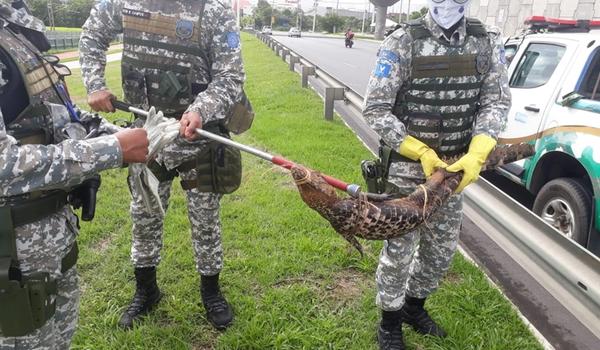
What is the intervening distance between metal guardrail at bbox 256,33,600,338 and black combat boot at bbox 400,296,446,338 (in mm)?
625

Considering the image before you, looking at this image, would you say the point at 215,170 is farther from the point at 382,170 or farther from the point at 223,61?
the point at 382,170

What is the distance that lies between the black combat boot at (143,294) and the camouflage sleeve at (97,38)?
1.13m

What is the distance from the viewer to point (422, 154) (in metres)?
2.37

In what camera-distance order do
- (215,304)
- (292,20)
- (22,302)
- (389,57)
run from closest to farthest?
(22,302) → (389,57) → (215,304) → (292,20)

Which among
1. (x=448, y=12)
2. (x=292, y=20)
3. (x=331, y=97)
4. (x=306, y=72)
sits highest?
(x=292, y=20)

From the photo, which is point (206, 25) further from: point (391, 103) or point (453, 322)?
point (453, 322)

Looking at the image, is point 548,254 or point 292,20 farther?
point 292,20

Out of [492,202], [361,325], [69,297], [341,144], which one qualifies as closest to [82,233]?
[69,297]

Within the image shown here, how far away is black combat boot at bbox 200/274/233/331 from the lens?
2.83 metres

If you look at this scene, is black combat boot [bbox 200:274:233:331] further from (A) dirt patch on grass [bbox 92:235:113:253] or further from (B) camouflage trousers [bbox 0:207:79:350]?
(A) dirt patch on grass [bbox 92:235:113:253]

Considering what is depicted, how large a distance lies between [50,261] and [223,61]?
1.40 metres

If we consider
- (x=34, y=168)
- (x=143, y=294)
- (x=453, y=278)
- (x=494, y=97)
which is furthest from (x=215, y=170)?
(x=453, y=278)

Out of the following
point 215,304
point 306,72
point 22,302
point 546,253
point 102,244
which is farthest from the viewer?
point 306,72

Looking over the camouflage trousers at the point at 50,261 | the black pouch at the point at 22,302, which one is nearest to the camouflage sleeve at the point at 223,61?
the camouflage trousers at the point at 50,261
